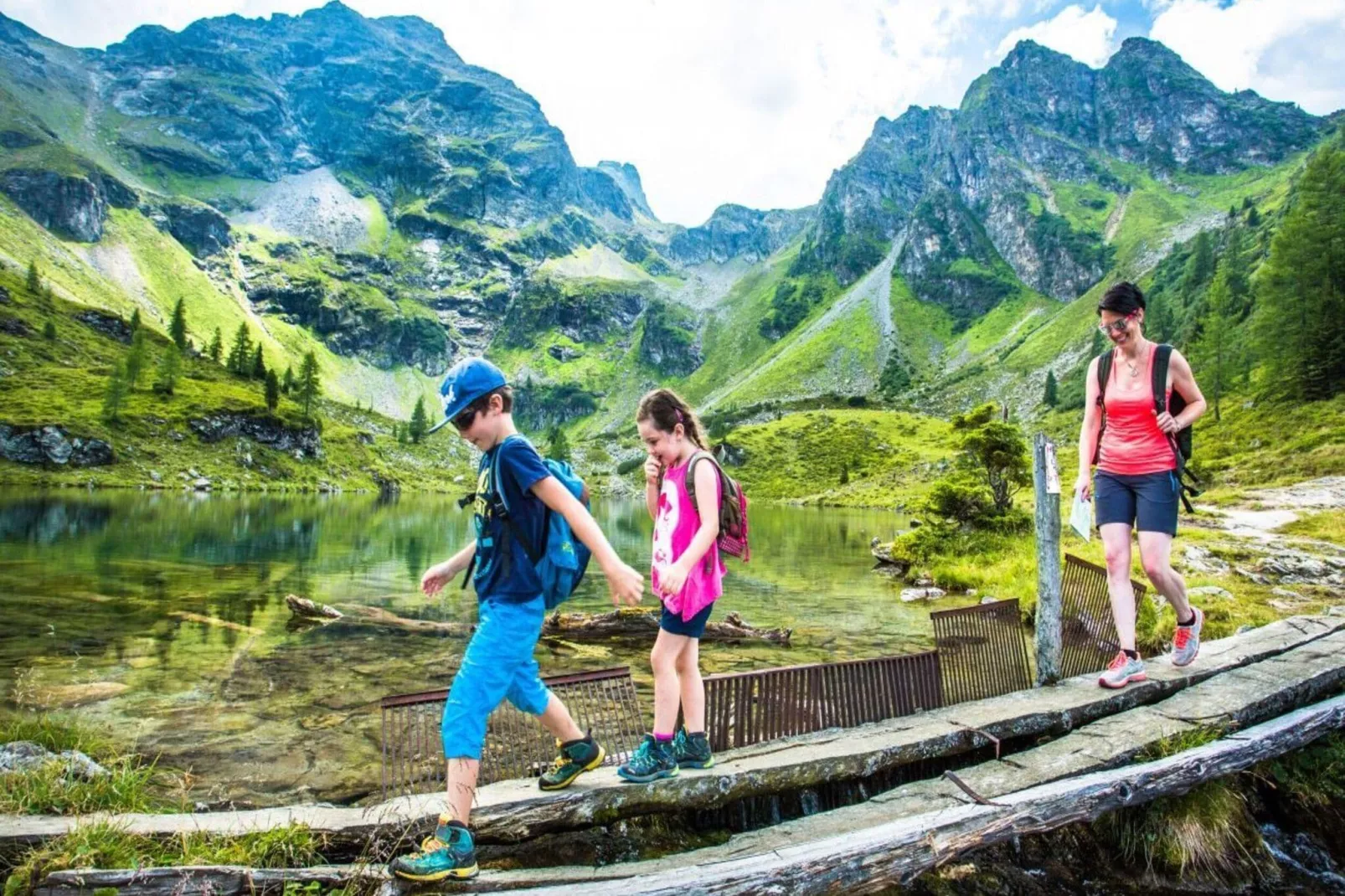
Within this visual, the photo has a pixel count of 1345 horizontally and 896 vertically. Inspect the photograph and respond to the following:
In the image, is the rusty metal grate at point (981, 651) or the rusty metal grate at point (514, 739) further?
the rusty metal grate at point (981, 651)

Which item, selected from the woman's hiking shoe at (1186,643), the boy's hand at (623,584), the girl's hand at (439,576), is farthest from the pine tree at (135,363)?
the woman's hiking shoe at (1186,643)

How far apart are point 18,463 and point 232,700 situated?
3662 inches

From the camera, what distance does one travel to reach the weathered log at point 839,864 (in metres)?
3.61

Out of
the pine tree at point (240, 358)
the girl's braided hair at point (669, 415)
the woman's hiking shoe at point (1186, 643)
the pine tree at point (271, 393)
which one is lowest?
the woman's hiking shoe at point (1186, 643)

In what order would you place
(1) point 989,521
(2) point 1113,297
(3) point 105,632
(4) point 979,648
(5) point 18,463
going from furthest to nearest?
(5) point 18,463 < (1) point 989,521 < (3) point 105,632 < (4) point 979,648 < (2) point 1113,297

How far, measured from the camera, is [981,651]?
7531mm

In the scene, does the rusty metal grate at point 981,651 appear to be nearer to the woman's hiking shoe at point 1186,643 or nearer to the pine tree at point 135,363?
the woman's hiking shoe at point 1186,643

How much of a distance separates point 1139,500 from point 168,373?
128m

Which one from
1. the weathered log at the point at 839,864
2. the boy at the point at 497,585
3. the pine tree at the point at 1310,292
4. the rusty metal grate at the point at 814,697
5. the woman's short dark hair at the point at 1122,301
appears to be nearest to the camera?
the weathered log at the point at 839,864

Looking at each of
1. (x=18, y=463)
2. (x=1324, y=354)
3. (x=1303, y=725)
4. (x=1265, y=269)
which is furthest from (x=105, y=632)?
(x=18, y=463)

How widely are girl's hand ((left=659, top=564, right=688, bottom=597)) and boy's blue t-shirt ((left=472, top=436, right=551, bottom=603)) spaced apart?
843 mm

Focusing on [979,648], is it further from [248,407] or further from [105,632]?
[248,407]

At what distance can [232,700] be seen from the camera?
1117 cm

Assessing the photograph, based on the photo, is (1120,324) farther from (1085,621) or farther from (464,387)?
(464,387)
